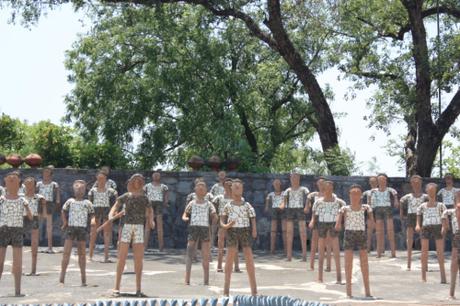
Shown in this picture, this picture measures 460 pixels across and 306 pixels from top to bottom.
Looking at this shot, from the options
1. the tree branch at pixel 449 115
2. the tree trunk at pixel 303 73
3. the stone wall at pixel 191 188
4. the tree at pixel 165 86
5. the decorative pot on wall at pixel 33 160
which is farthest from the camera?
the tree at pixel 165 86

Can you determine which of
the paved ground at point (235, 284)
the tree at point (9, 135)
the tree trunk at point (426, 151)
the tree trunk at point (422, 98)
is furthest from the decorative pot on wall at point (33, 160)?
the tree at point (9, 135)

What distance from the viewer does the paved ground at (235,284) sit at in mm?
11688

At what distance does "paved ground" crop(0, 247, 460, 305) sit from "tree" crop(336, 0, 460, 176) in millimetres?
7202

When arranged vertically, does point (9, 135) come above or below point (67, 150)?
above

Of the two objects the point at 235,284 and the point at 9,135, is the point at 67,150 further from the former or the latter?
the point at 235,284

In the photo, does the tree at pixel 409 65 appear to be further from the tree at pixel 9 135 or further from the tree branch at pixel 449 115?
the tree at pixel 9 135

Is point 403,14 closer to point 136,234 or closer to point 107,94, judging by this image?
point 107,94

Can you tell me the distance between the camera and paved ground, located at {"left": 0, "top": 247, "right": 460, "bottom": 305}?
1169cm

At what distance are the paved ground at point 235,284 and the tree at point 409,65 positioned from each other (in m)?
7.20

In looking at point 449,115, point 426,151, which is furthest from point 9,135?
point 449,115

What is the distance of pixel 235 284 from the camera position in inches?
519

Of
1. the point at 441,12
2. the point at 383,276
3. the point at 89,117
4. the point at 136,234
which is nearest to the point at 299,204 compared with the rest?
the point at 383,276

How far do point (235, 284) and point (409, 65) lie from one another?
14.1 m

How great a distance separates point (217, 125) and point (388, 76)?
5.55 m
